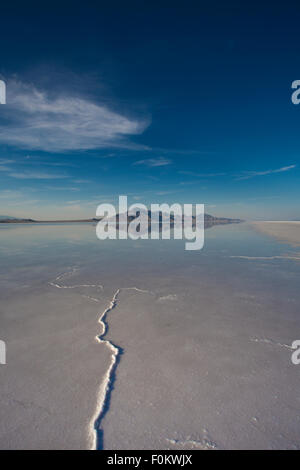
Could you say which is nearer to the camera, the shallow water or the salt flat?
the shallow water

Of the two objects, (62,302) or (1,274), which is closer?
(62,302)

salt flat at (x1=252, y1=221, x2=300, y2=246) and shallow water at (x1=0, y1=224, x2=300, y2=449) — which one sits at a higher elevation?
salt flat at (x1=252, y1=221, x2=300, y2=246)

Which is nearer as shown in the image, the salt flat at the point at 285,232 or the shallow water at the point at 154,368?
→ the shallow water at the point at 154,368

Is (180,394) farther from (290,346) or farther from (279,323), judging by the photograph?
(279,323)

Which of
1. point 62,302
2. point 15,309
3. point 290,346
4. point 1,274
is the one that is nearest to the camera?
point 290,346

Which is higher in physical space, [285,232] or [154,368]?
[285,232]

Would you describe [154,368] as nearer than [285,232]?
Yes

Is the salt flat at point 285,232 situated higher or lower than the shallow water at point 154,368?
higher

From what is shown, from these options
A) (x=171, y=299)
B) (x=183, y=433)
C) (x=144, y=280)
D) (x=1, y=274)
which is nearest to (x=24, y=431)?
(x=183, y=433)
